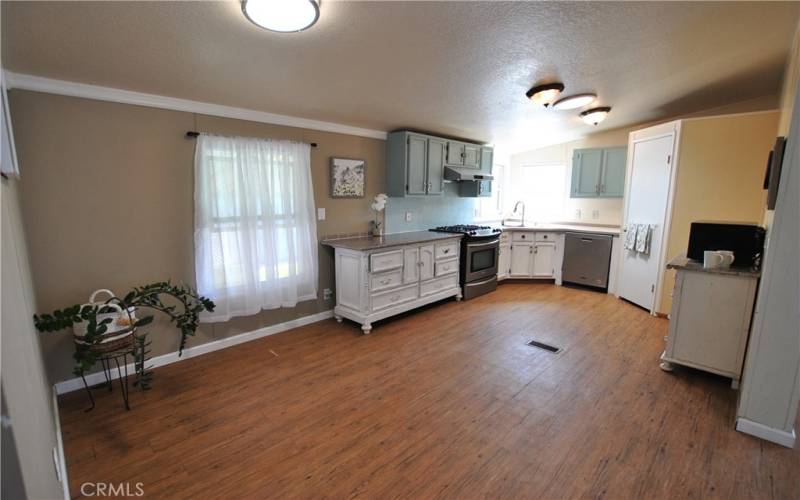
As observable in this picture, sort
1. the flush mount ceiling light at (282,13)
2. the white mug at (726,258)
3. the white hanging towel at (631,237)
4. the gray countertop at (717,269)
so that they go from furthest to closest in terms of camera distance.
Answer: the white hanging towel at (631,237)
the white mug at (726,258)
the gray countertop at (717,269)
the flush mount ceiling light at (282,13)

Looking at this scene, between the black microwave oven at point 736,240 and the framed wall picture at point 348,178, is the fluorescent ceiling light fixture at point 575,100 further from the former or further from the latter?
the framed wall picture at point 348,178

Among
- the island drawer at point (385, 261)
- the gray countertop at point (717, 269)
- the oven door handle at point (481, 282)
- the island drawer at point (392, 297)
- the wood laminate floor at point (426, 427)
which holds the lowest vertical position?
the wood laminate floor at point (426, 427)

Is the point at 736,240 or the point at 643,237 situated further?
the point at 643,237

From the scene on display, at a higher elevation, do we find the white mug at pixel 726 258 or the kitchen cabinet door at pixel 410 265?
the white mug at pixel 726 258

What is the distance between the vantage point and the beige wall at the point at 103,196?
226 centimetres

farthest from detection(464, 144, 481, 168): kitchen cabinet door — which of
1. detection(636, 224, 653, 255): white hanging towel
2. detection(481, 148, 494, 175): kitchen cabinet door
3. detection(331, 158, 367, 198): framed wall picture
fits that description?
detection(636, 224, 653, 255): white hanging towel

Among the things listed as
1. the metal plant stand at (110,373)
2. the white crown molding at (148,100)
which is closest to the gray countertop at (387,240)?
the white crown molding at (148,100)

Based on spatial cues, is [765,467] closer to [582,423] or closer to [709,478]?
[709,478]

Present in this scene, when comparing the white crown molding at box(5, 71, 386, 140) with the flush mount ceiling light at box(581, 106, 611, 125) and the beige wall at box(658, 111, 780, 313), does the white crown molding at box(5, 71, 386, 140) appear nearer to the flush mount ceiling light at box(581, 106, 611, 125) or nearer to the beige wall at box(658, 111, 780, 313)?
the flush mount ceiling light at box(581, 106, 611, 125)

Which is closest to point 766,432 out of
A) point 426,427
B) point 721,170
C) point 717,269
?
point 717,269

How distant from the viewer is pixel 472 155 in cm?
508

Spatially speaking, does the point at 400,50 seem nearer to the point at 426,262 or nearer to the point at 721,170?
the point at 426,262

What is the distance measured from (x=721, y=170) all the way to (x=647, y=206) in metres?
0.76

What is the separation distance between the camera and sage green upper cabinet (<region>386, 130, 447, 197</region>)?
4129mm
